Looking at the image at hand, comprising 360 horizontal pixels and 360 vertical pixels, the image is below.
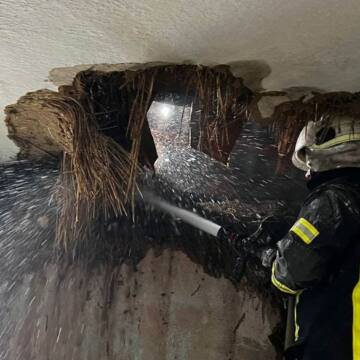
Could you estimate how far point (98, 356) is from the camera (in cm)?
225

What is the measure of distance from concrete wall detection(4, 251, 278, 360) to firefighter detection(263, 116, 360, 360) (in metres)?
0.67

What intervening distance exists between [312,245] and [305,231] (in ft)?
0.21

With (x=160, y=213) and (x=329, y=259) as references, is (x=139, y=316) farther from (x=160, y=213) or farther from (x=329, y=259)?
(x=329, y=259)

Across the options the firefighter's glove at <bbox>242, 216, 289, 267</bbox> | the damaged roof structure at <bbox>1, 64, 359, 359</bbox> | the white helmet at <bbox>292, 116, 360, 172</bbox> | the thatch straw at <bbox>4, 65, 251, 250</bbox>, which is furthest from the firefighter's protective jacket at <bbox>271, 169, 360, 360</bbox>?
the thatch straw at <bbox>4, 65, 251, 250</bbox>

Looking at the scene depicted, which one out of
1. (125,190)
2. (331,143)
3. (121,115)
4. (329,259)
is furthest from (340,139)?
(125,190)

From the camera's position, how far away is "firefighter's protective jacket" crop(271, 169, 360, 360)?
1.54 metres

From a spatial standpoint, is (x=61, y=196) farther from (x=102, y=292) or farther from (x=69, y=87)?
(x=69, y=87)

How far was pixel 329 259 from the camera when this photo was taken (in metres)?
1.61

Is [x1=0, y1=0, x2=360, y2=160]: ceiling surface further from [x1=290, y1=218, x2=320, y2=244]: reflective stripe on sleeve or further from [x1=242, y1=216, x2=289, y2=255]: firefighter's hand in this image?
[x1=242, y1=216, x2=289, y2=255]: firefighter's hand

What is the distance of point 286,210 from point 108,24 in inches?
76.5

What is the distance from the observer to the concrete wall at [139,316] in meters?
2.28

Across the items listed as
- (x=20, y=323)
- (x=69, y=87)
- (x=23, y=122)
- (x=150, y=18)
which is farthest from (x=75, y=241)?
(x=150, y=18)

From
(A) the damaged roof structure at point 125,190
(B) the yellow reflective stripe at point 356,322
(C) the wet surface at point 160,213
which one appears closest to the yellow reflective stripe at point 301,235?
(B) the yellow reflective stripe at point 356,322

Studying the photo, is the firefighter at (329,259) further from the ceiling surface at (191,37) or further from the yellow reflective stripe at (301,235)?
the ceiling surface at (191,37)
